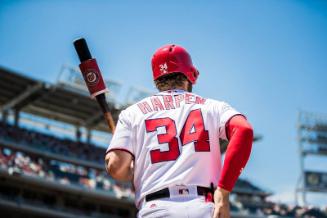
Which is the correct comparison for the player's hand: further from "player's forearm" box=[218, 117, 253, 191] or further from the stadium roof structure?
the stadium roof structure

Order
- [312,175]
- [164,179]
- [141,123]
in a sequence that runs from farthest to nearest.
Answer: [312,175]
[141,123]
[164,179]

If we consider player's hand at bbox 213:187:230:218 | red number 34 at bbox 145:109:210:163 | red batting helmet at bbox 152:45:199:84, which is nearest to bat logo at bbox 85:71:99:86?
red batting helmet at bbox 152:45:199:84

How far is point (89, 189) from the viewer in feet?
108

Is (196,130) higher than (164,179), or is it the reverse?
(196,130)

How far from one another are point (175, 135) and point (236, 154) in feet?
1.22

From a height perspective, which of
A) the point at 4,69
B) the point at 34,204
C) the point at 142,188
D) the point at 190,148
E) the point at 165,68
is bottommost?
the point at 34,204

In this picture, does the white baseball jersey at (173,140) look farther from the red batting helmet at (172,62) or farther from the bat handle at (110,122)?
the bat handle at (110,122)

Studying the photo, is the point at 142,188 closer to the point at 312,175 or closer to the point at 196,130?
the point at 196,130

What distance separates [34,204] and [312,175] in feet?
70.0

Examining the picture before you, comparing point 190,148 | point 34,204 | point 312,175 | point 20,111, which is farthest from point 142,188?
point 312,175

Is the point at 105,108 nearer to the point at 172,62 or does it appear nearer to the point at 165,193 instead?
the point at 172,62

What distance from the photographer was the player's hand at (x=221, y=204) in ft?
9.17

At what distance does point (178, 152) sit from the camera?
3.04 m

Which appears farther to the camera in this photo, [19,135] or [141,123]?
[19,135]
